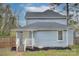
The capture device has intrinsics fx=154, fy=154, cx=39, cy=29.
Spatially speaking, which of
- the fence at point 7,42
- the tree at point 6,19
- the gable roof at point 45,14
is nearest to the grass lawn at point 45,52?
the fence at point 7,42

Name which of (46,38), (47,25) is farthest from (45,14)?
(46,38)

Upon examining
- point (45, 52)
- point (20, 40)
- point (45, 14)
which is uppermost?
point (45, 14)

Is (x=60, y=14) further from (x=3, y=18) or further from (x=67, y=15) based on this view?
(x=3, y=18)

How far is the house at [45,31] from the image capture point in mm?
1287

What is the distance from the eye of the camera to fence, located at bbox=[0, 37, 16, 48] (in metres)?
1.31

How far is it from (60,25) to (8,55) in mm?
509

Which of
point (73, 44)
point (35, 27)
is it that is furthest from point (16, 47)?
point (73, 44)

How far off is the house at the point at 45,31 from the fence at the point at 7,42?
34mm

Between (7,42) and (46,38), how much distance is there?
1.10 ft

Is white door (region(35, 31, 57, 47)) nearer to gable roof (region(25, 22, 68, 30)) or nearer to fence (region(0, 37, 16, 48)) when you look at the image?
gable roof (region(25, 22, 68, 30))

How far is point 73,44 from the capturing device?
1.30m

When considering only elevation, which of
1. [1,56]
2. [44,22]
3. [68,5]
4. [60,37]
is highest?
[68,5]

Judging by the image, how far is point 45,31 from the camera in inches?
50.6

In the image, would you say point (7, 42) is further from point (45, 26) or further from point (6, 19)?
point (45, 26)
